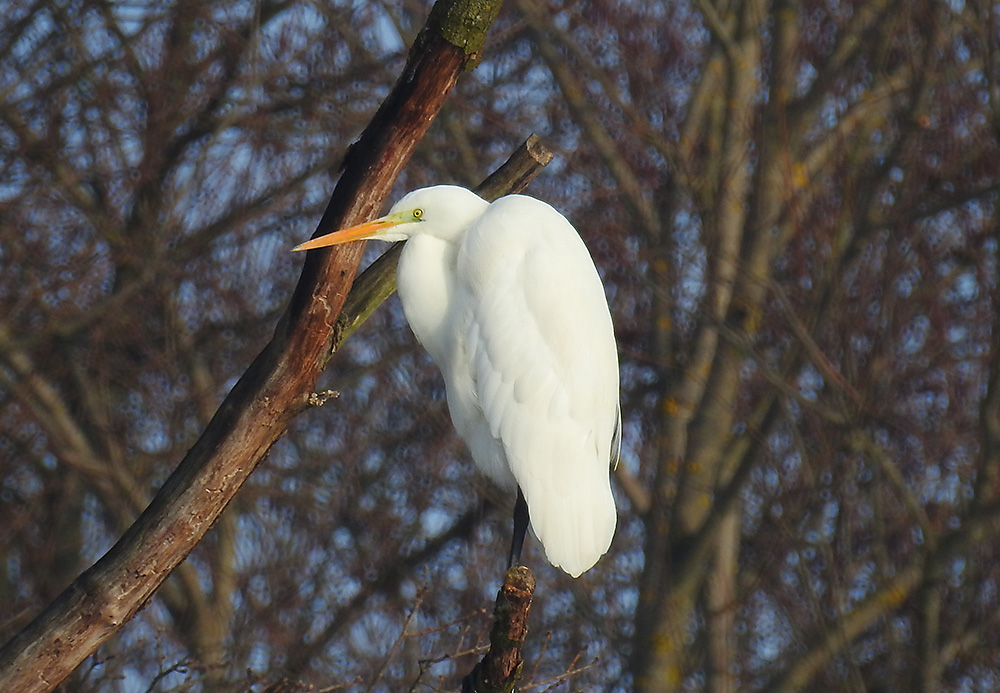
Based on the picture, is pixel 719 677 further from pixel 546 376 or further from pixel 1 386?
pixel 1 386

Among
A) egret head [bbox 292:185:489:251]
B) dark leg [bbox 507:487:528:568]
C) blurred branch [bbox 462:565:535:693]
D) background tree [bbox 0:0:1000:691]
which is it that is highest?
background tree [bbox 0:0:1000:691]

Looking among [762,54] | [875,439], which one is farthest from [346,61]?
[875,439]

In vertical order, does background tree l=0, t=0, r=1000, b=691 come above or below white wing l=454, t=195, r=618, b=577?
above

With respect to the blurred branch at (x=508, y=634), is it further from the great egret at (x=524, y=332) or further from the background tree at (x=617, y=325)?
the background tree at (x=617, y=325)

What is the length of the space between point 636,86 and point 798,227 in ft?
4.81

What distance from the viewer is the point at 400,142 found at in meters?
3.32

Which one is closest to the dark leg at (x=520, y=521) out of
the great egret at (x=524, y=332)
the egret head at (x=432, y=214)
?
the great egret at (x=524, y=332)

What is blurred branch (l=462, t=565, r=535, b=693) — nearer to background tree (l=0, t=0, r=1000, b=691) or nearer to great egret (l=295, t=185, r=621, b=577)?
great egret (l=295, t=185, r=621, b=577)

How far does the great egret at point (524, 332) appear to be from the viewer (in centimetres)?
384

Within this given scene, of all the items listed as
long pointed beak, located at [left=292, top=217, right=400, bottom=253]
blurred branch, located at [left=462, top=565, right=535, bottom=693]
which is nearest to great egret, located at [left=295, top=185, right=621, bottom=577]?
long pointed beak, located at [left=292, top=217, right=400, bottom=253]

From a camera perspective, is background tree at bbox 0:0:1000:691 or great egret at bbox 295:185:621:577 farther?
background tree at bbox 0:0:1000:691

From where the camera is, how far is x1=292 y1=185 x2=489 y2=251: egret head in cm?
385

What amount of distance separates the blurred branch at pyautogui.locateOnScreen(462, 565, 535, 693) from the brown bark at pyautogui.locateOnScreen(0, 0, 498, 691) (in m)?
0.75

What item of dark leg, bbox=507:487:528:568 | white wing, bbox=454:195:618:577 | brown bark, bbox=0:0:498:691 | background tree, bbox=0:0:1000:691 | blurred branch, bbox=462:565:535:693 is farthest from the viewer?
background tree, bbox=0:0:1000:691
